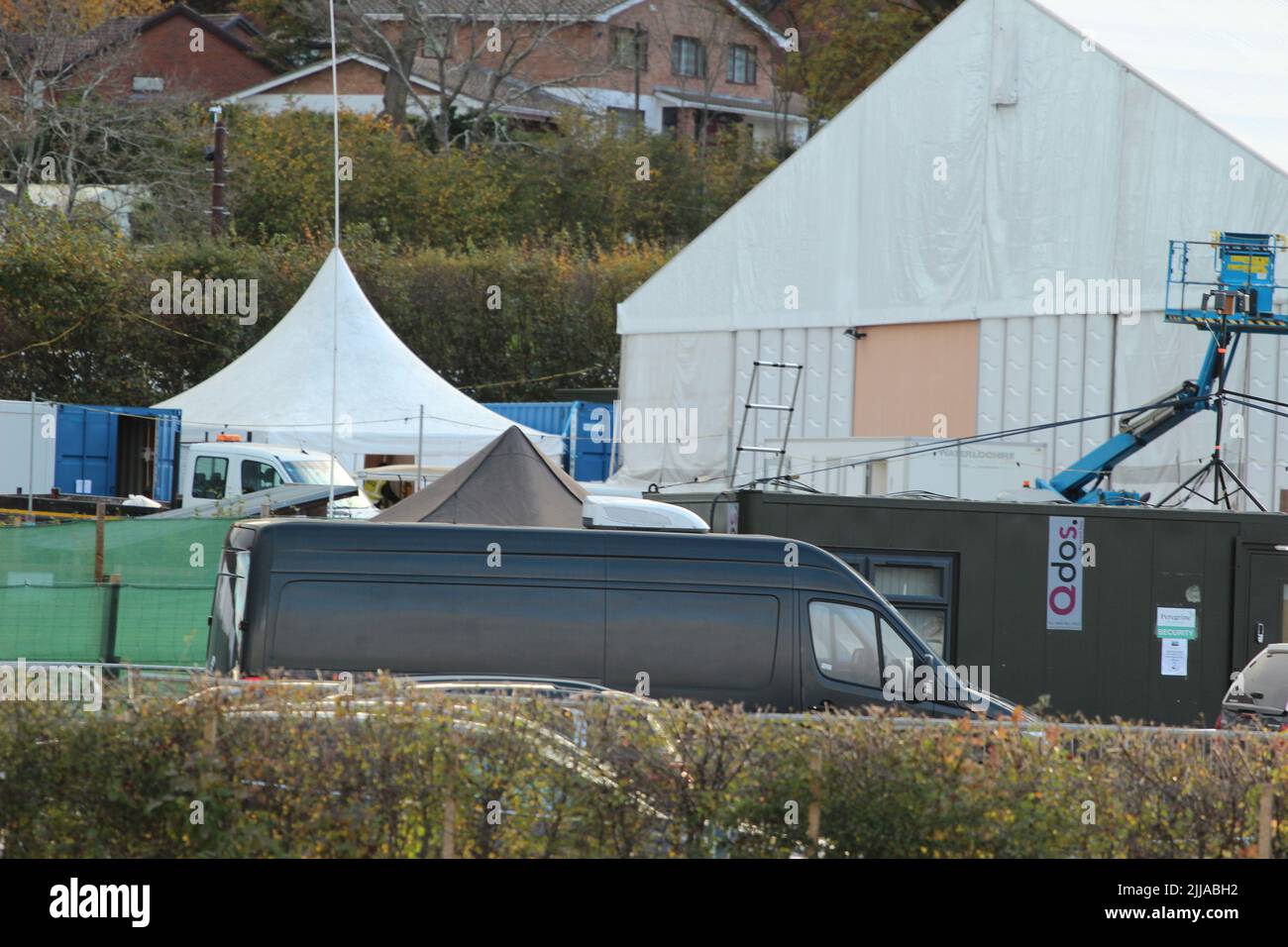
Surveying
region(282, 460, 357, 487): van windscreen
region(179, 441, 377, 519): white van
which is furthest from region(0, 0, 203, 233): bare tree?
region(282, 460, 357, 487): van windscreen

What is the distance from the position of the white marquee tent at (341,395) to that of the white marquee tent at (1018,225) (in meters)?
5.52

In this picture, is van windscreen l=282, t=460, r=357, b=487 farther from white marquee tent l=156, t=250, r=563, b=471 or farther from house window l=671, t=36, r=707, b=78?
house window l=671, t=36, r=707, b=78

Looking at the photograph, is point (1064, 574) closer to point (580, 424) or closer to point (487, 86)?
point (580, 424)

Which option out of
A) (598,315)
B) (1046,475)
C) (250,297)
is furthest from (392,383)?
(598,315)

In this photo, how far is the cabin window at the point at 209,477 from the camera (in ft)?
90.0

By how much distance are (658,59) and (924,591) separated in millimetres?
60602

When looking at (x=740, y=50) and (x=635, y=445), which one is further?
(x=740, y=50)

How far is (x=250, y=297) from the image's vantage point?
42.7 metres

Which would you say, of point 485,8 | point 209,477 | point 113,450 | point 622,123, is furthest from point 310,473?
point 485,8

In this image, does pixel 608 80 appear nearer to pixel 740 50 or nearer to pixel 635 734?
pixel 740 50

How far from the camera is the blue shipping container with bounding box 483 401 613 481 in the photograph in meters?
37.4

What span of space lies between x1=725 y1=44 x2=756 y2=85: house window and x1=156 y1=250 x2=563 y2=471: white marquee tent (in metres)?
46.6

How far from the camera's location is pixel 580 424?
124 feet
